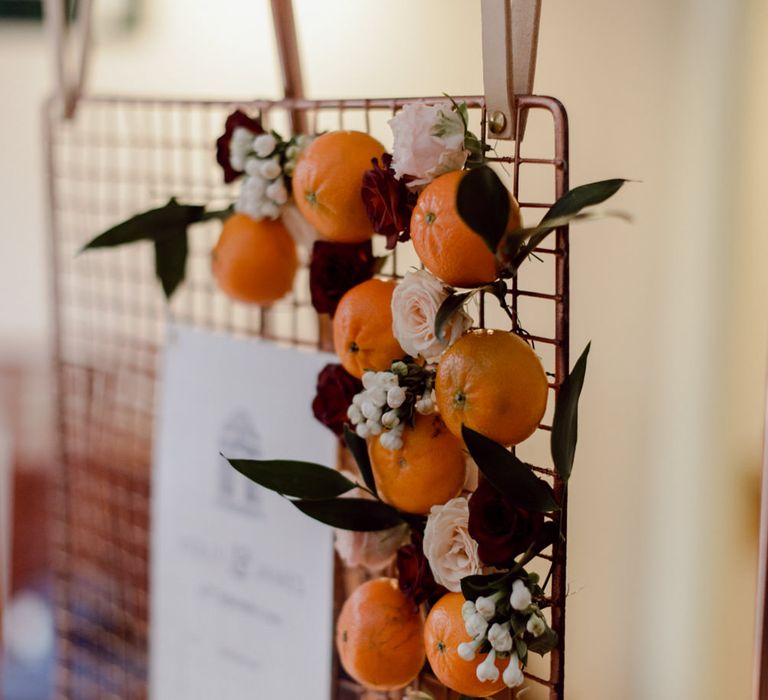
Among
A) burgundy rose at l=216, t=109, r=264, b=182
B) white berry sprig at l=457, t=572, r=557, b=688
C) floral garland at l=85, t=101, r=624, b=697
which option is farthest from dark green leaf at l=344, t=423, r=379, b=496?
burgundy rose at l=216, t=109, r=264, b=182

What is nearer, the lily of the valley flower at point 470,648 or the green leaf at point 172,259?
the lily of the valley flower at point 470,648

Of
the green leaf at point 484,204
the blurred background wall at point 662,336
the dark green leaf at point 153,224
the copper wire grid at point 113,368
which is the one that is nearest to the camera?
the green leaf at point 484,204

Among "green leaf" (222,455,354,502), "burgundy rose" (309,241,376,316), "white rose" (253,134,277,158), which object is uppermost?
"white rose" (253,134,277,158)

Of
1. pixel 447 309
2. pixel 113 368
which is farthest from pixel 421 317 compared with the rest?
pixel 113 368

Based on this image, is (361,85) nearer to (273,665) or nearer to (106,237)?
(106,237)

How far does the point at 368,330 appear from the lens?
53 cm

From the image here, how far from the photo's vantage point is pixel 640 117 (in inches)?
21.0

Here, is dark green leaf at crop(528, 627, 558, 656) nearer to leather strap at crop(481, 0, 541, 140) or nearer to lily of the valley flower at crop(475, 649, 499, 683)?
lily of the valley flower at crop(475, 649, 499, 683)

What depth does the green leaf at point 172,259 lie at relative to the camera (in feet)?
2.21

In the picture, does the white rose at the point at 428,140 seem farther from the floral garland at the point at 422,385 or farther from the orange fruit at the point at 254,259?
the orange fruit at the point at 254,259

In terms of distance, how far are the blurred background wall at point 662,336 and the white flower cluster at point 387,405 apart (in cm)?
12

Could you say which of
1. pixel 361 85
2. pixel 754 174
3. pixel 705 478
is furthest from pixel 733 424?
pixel 361 85

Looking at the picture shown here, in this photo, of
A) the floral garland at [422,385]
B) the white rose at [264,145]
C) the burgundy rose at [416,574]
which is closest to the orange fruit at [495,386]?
the floral garland at [422,385]

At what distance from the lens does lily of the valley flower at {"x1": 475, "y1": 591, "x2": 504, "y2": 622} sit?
46cm
